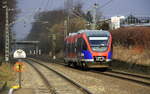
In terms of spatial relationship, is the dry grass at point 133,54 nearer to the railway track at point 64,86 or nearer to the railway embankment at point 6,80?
the railway track at point 64,86

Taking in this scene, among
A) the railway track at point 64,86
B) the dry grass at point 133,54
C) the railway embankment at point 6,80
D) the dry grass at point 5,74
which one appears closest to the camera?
the railway track at point 64,86

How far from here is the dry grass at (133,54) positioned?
123 feet

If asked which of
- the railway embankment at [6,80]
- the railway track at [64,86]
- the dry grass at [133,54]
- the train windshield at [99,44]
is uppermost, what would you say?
the train windshield at [99,44]

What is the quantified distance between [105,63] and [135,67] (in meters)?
4.00

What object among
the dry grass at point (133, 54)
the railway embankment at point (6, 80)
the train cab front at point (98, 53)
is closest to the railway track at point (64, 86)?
the railway embankment at point (6, 80)

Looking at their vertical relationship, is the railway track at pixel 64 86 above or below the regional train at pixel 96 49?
below

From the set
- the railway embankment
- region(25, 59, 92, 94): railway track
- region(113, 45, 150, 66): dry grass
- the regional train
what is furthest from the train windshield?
the railway embankment

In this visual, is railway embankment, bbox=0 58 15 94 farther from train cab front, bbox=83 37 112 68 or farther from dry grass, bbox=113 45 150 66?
dry grass, bbox=113 45 150 66

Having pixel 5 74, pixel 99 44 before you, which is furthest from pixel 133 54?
pixel 5 74

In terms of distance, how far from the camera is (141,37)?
155ft

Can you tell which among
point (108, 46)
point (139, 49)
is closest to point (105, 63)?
point (108, 46)

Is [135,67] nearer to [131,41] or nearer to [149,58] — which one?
[149,58]

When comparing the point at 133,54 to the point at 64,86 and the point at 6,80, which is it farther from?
the point at 64,86

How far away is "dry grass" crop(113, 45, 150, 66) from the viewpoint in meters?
37.4
